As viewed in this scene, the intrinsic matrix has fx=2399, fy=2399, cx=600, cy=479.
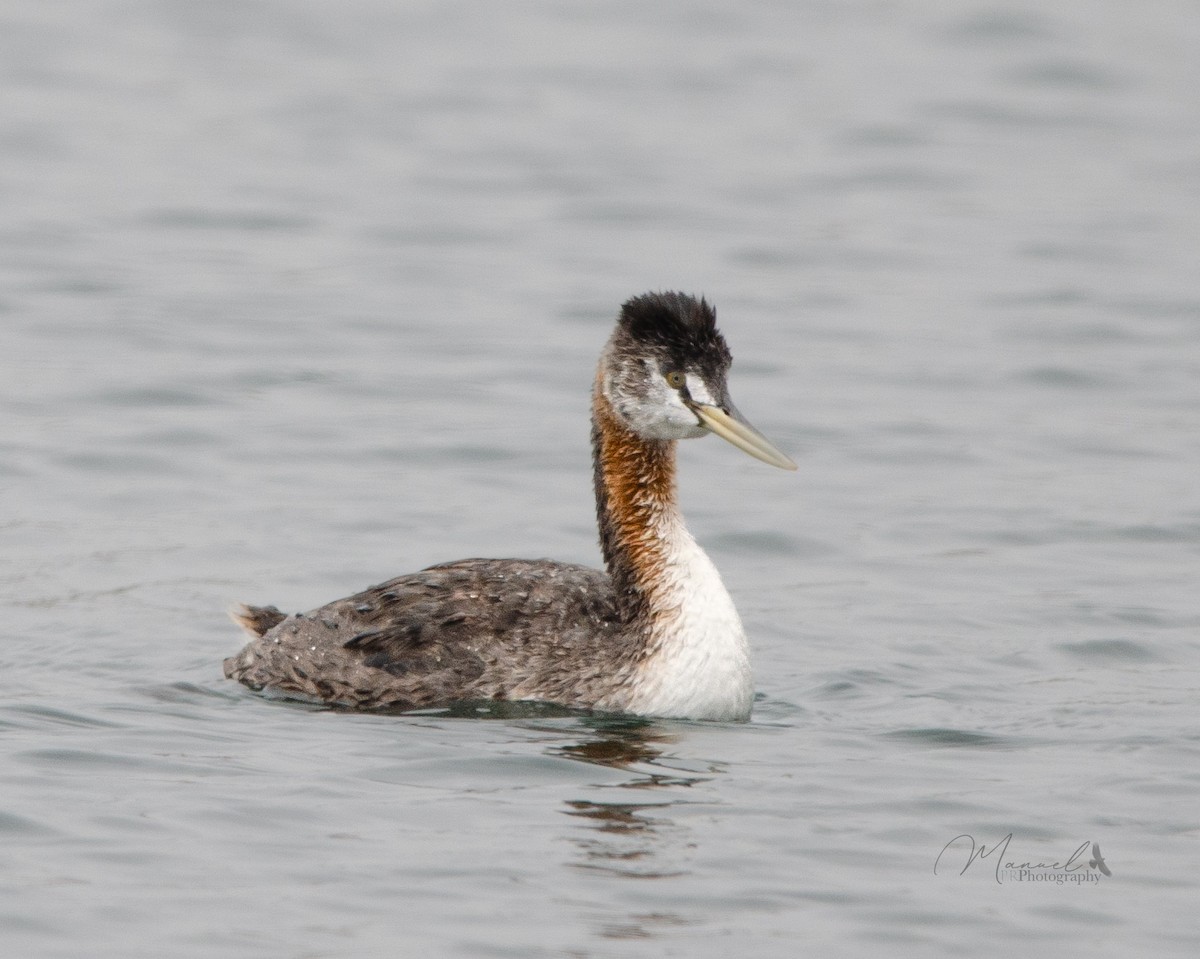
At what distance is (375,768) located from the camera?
1003 cm

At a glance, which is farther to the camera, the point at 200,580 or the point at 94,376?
the point at 94,376

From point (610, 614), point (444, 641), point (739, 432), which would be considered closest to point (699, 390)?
point (739, 432)

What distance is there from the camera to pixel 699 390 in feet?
37.0

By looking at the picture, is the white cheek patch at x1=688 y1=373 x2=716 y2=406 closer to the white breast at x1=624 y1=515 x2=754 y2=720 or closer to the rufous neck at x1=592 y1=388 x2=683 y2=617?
the rufous neck at x1=592 y1=388 x2=683 y2=617

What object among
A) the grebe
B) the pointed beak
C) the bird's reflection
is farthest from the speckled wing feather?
the pointed beak

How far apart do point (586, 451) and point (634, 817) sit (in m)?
7.15

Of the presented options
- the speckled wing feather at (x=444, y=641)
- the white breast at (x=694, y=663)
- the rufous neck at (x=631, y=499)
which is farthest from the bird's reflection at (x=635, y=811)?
the rufous neck at (x=631, y=499)

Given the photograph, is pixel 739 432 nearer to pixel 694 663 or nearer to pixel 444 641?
pixel 694 663

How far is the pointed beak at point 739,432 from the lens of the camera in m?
11.2

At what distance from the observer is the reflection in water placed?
8.89m

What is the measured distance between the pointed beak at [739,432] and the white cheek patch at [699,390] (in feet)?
0.07

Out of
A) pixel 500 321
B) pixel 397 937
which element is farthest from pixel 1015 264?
pixel 397 937

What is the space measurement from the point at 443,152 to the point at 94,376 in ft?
26.7

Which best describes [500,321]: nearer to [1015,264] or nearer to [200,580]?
[1015,264]
